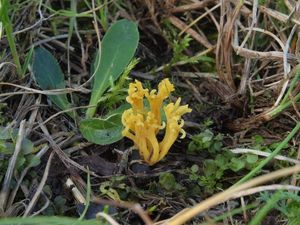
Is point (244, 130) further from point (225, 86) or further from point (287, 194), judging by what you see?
point (287, 194)

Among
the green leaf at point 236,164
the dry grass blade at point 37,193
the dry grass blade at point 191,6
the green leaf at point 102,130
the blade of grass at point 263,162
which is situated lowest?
the green leaf at point 236,164

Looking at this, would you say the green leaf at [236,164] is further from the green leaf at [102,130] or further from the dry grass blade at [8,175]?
the dry grass blade at [8,175]

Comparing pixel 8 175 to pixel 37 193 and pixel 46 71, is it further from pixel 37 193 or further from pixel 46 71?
pixel 46 71

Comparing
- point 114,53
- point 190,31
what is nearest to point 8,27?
point 114,53

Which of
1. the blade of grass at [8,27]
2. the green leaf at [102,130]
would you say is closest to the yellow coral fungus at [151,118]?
the green leaf at [102,130]

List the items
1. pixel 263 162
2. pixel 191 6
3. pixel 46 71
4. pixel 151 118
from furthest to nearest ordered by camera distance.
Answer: pixel 191 6 → pixel 46 71 → pixel 151 118 → pixel 263 162

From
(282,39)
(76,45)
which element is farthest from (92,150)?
(282,39)
